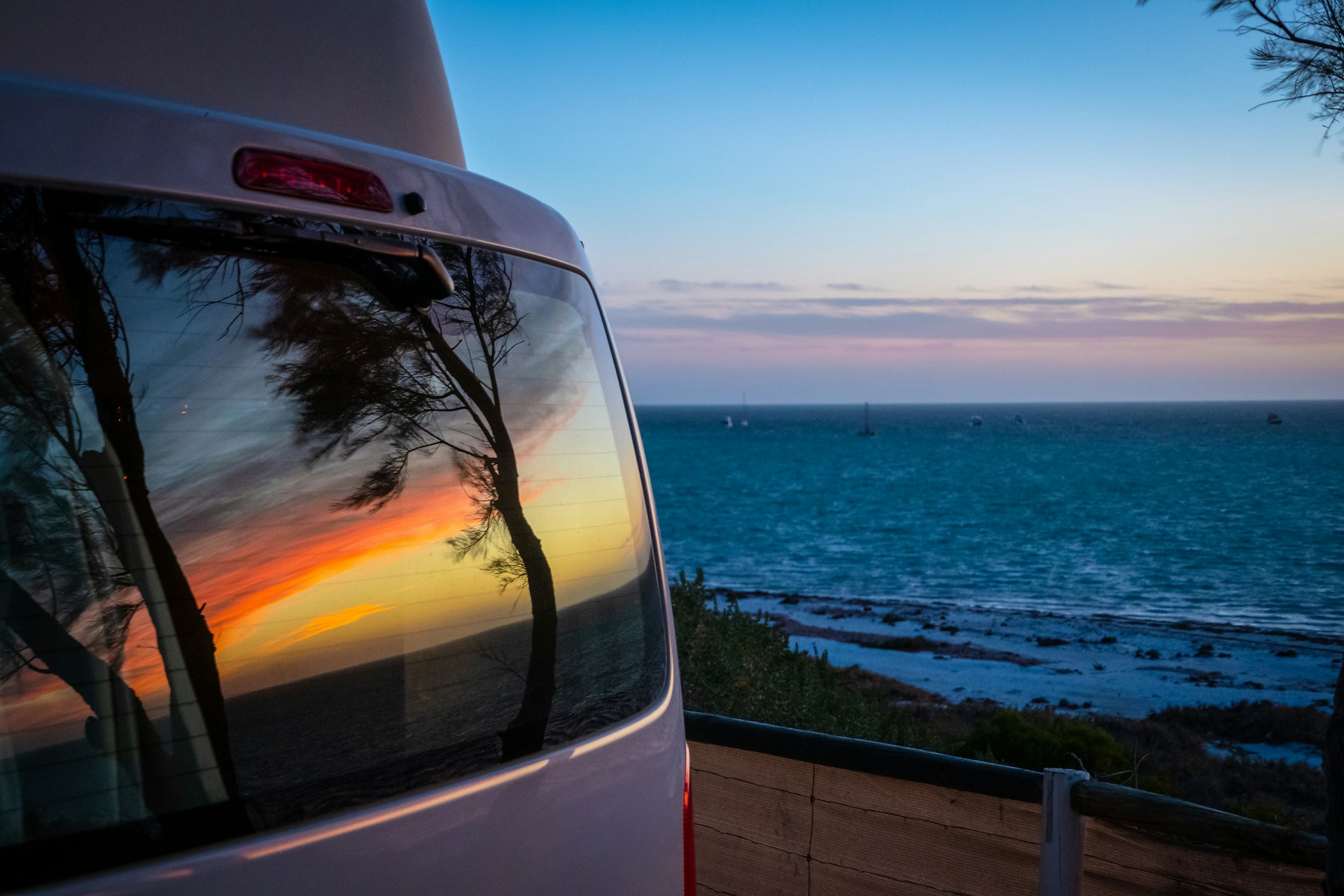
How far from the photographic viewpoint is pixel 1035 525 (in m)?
69.6

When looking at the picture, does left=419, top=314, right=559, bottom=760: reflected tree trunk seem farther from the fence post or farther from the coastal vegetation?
the coastal vegetation

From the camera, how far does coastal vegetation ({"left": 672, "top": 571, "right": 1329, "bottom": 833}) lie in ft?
32.5

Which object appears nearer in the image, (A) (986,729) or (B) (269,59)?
(B) (269,59)

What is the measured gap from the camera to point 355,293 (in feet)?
→ 4.93

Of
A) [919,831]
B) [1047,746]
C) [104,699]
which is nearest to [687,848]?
[104,699]

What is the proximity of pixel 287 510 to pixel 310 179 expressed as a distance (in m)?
0.48

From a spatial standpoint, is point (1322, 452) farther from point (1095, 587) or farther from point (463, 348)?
point (463, 348)

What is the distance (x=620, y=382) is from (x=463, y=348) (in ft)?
1.70

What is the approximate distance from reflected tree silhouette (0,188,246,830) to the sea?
43.4 m

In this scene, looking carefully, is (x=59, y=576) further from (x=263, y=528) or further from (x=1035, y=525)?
(x=1035, y=525)

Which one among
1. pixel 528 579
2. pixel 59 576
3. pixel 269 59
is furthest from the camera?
pixel 269 59

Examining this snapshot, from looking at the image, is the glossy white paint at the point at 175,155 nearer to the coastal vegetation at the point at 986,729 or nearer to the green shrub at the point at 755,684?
the coastal vegetation at the point at 986,729

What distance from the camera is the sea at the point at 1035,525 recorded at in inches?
1816

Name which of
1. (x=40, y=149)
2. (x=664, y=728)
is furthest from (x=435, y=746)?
(x=40, y=149)
